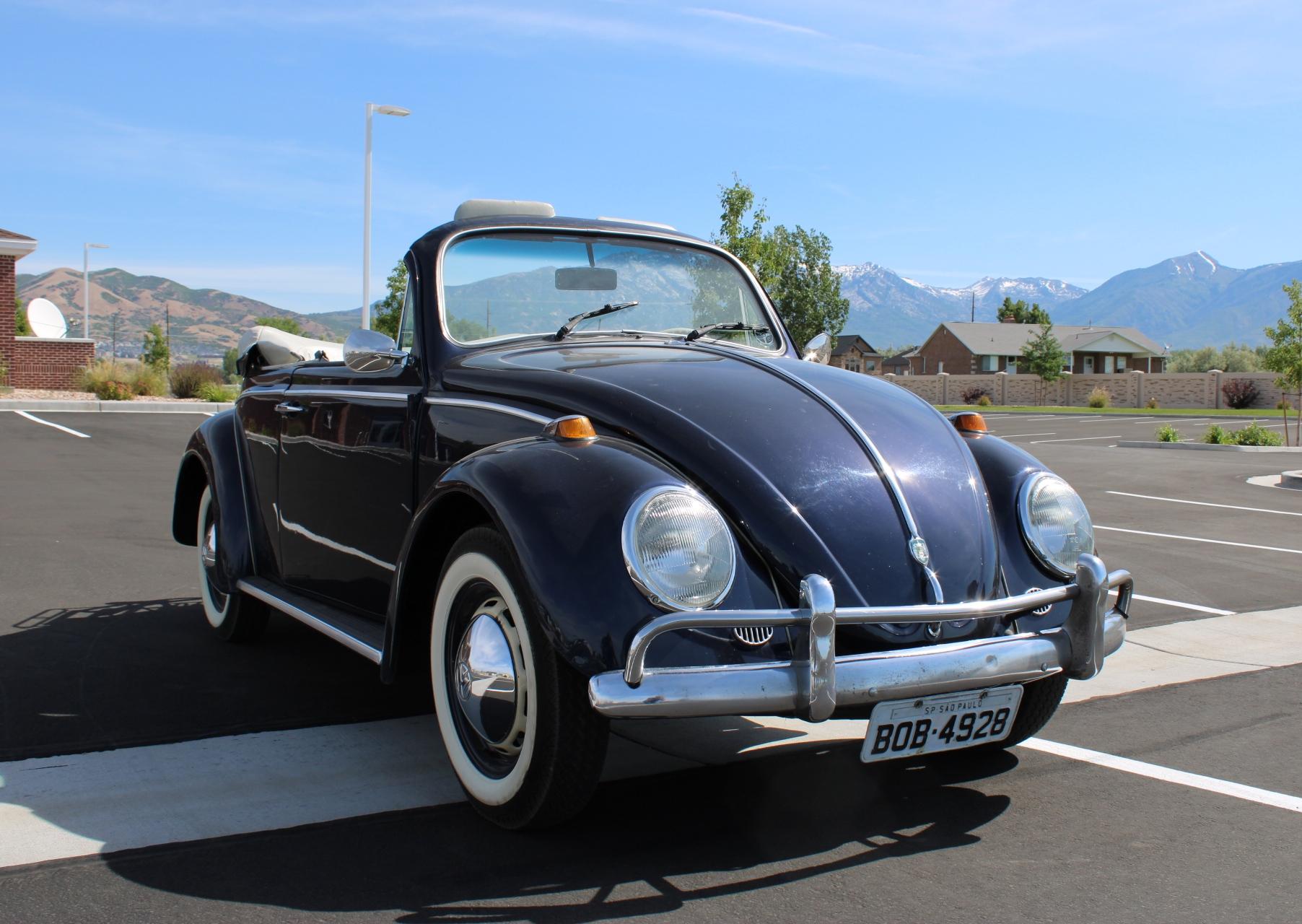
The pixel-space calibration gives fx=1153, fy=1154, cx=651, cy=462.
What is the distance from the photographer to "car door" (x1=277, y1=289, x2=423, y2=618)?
394 centimetres

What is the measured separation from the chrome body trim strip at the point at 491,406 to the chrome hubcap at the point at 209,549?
2053 mm

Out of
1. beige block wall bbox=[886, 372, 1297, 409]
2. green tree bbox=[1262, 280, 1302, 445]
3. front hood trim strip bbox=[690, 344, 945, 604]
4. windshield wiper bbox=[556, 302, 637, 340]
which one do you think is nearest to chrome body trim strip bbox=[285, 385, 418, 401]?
windshield wiper bbox=[556, 302, 637, 340]

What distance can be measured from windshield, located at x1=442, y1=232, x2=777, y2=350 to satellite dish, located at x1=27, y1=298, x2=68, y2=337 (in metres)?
32.5

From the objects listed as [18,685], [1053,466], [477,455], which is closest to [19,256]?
[1053,466]

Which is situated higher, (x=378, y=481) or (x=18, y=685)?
(x=378, y=481)

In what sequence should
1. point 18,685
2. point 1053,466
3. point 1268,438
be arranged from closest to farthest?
point 18,685 → point 1053,466 → point 1268,438

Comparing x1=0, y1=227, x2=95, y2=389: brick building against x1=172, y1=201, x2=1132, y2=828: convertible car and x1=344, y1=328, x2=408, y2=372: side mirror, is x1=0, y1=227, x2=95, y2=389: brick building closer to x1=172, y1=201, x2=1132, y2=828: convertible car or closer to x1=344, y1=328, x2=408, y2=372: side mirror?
x1=344, y1=328, x2=408, y2=372: side mirror

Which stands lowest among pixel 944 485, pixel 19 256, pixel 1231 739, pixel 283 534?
pixel 1231 739

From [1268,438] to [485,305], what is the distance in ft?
82.0

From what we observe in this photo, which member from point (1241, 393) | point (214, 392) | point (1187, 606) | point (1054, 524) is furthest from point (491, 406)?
point (1241, 393)

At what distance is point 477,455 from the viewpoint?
10.7 feet

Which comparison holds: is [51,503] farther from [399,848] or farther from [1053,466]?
[1053,466]

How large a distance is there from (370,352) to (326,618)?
0.97m

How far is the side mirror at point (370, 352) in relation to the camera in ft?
13.7
